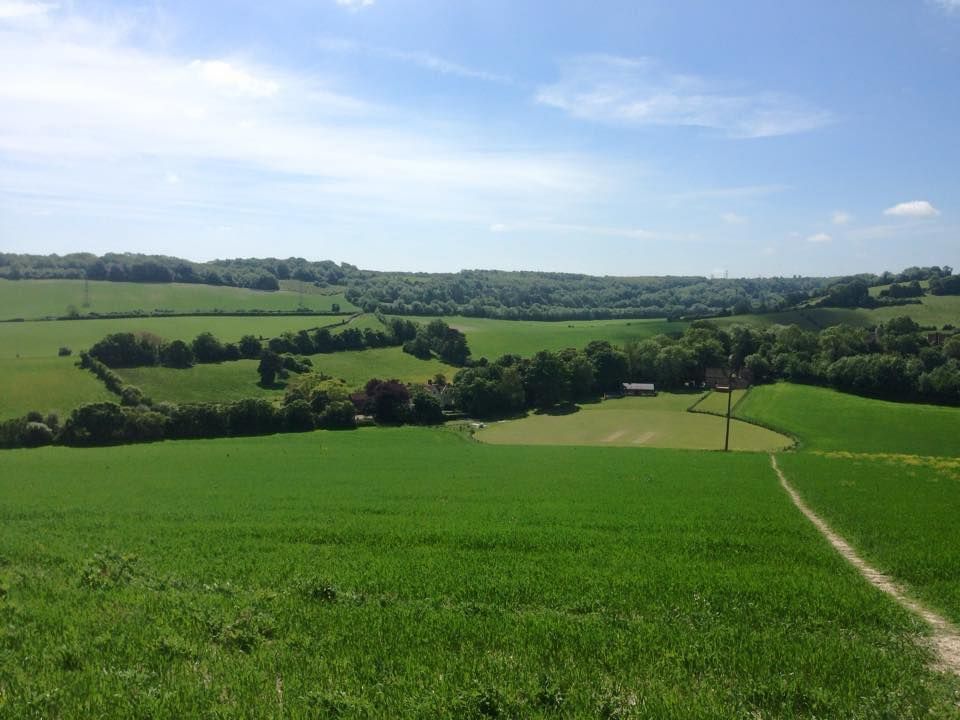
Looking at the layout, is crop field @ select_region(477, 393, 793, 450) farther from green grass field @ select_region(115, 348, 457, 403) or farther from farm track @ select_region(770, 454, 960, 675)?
farm track @ select_region(770, 454, 960, 675)

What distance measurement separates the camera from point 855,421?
65312 mm

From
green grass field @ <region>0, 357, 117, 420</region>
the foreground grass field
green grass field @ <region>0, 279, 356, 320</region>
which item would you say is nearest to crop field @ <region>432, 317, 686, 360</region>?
green grass field @ <region>0, 279, 356, 320</region>

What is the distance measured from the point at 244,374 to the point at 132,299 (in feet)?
185

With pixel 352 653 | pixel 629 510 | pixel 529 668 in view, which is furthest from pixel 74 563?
pixel 629 510

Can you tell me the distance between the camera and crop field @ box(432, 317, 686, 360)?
12075cm

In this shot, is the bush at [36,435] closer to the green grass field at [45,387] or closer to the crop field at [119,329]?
the green grass field at [45,387]

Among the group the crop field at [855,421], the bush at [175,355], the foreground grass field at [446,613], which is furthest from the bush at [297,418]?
the crop field at [855,421]

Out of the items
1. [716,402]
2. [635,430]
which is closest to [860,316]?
[716,402]

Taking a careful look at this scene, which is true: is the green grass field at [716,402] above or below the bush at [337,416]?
above

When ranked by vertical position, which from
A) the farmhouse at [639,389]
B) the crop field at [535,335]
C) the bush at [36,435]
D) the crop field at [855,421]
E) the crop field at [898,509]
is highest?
the crop field at [535,335]

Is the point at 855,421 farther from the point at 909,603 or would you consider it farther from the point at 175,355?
the point at 175,355

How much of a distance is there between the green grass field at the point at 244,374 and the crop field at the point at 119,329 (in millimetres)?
13290

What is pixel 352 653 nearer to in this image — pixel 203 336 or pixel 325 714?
pixel 325 714

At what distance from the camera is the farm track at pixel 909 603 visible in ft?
39.5
